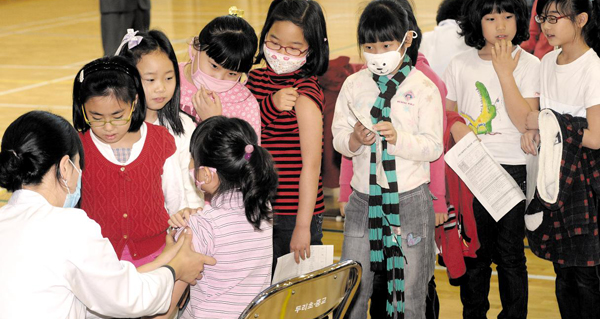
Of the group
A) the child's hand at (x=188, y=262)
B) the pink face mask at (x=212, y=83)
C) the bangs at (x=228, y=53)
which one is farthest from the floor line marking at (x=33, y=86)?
the child's hand at (x=188, y=262)

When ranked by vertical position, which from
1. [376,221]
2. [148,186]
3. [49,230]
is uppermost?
[49,230]

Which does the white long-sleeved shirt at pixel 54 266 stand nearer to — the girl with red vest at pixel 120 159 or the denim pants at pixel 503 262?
the girl with red vest at pixel 120 159

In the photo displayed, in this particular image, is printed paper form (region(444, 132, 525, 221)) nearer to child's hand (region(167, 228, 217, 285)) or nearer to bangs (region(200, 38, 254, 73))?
bangs (region(200, 38, 254, 73))

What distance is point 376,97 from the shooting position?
2.95m

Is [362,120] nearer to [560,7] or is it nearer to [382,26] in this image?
[382,26]

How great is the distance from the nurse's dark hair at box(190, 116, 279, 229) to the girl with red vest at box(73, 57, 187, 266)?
29 centimetres

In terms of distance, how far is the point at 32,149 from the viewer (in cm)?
200

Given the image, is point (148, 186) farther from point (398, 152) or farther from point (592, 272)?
point (592, 272)

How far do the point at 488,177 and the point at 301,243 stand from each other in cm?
87

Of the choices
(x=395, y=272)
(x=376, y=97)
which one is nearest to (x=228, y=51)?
(x=376, y=97)

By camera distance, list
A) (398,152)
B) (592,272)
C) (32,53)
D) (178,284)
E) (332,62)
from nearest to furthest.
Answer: (178,284) → (398,152) → (592,272) → (332,62) → (32,53)

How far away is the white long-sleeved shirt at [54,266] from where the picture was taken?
6.26 feet

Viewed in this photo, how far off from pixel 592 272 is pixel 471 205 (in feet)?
1.85

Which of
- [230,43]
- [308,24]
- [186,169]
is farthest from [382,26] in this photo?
[186,169]
